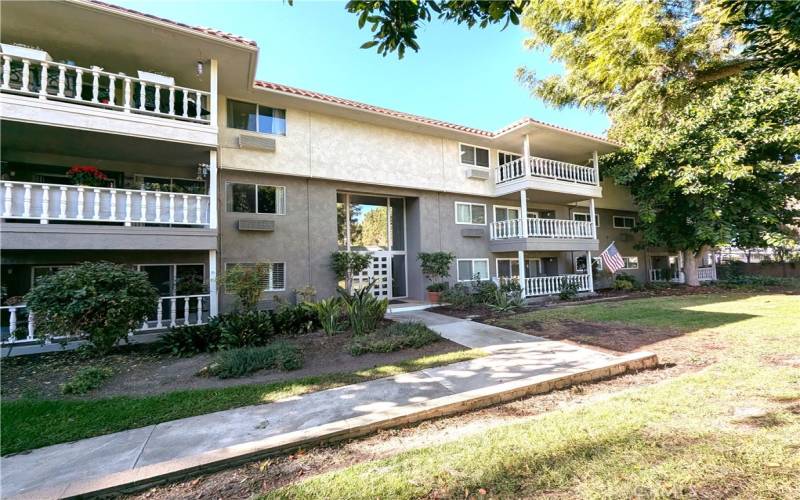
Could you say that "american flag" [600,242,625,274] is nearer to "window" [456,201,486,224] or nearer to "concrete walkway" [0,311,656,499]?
"window" [456,201,486,224]

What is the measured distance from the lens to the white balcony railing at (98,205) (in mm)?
7066

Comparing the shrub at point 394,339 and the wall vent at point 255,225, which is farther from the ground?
the wall vent at point 255,225

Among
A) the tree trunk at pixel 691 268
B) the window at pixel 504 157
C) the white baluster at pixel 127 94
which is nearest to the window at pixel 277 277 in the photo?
the white baluster at pixel 127 94

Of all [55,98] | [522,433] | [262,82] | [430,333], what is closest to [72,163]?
[55,98]

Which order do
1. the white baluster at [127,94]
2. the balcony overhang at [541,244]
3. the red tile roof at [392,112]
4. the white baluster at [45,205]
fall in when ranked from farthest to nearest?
the balcony overhang at [541,244] < the red tile roof at [392,112] < the white baluster at [127,94] < the white baluster at [45,205]

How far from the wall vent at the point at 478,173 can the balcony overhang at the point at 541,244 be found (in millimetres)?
3063

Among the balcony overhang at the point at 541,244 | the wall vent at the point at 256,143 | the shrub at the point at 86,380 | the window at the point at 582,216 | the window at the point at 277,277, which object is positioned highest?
the wall vent at the point at 256,143

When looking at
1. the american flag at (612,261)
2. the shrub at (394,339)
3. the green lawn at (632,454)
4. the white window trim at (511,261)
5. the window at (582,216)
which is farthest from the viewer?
the window at (582,216)

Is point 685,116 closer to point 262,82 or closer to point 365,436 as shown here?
point 262,82

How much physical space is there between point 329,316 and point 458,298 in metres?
5.85

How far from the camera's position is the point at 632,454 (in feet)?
9.62

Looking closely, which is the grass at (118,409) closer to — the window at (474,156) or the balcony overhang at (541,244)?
the balcony overhang at (541,244)

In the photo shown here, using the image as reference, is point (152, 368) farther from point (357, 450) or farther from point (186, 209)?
point (357, 450)

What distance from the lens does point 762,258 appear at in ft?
78.6
